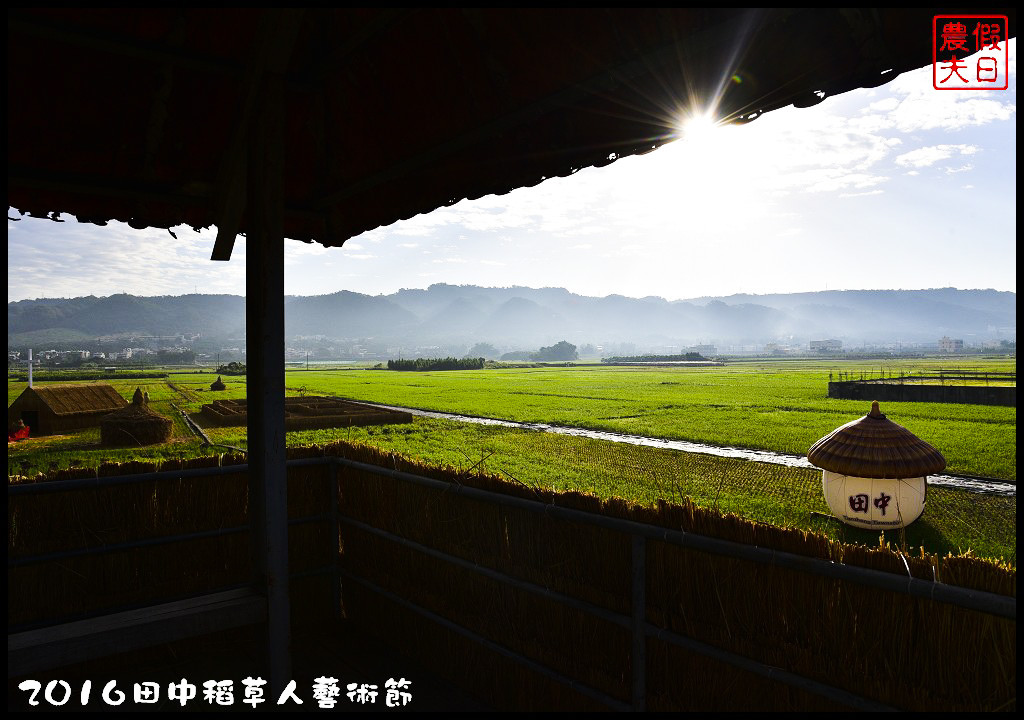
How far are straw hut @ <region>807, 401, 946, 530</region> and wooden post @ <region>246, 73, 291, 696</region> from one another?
8.86 m

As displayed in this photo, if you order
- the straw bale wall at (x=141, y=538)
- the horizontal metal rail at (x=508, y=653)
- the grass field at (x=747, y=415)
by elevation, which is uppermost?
the straw bale wall at (x=141, y=538)

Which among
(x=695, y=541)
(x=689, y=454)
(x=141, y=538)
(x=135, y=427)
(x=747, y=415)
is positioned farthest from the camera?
(x=747, y=415)

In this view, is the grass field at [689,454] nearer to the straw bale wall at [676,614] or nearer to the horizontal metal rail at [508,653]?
the straw bale wall at [676,614]

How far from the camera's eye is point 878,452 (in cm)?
924

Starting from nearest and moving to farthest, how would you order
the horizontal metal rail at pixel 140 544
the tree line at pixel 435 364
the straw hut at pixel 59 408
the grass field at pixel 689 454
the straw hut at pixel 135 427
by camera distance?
the horizontal metal rail at pixel 140 544 < the grass field at pixel 689 454 < the straw hut at pixel 135 427 < the straw hut at pixel 59 408 < the tree line at pixel 435 364

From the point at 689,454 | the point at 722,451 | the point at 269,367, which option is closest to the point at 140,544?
the point at 269,367

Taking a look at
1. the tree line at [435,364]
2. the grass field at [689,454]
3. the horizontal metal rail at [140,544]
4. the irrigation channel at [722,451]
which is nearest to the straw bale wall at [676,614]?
the grass field at [689,454]

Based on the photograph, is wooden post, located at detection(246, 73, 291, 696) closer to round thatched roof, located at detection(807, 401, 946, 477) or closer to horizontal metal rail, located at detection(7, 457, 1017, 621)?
horizontal metal rail, located at detection(7, 457, 1017, 621)

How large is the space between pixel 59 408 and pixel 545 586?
3030 centimetres

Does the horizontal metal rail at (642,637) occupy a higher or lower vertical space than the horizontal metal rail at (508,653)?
higher

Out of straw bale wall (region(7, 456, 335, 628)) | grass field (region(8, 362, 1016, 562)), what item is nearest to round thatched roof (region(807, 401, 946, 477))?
grass field (region(8, 362, 1016, 562))

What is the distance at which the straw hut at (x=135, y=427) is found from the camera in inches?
875

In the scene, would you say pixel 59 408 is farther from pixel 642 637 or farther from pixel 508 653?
pixel 642 637

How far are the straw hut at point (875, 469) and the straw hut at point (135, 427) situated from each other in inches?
856
